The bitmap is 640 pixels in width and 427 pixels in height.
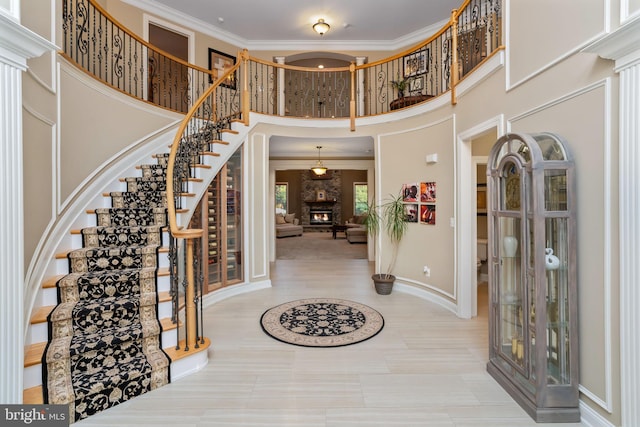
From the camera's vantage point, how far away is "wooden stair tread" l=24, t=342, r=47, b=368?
6.69 ft

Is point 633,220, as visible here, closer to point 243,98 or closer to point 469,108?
point 469,108

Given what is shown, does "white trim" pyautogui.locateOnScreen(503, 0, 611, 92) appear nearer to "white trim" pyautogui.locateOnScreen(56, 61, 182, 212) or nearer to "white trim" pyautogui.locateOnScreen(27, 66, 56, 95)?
"white trim" pyautogui.locateOnScreen(27, 66, 56, 95)

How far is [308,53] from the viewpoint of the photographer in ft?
23.6

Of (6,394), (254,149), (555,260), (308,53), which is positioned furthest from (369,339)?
(308,53)

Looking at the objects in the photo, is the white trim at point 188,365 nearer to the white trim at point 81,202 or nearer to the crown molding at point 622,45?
the white trim at point 81,202

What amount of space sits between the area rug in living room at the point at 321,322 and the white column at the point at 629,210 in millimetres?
2025

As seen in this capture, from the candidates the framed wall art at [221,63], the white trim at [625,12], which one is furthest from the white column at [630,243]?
the framed wall art at [221,63]

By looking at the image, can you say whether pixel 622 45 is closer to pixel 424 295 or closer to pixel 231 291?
pixel 424 295

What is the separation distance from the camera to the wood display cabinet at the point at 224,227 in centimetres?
448

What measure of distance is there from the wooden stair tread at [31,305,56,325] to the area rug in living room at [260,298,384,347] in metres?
1.95

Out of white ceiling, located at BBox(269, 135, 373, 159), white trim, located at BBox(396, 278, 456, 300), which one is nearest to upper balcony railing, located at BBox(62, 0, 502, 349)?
white ceiling, located at BBox(269, 135, 373, 159)

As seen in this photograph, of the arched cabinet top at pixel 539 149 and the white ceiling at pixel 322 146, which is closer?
the arched cabinet top at pixel 539 149

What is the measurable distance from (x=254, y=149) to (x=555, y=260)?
4318mm

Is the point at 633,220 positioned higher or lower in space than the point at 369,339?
higher
